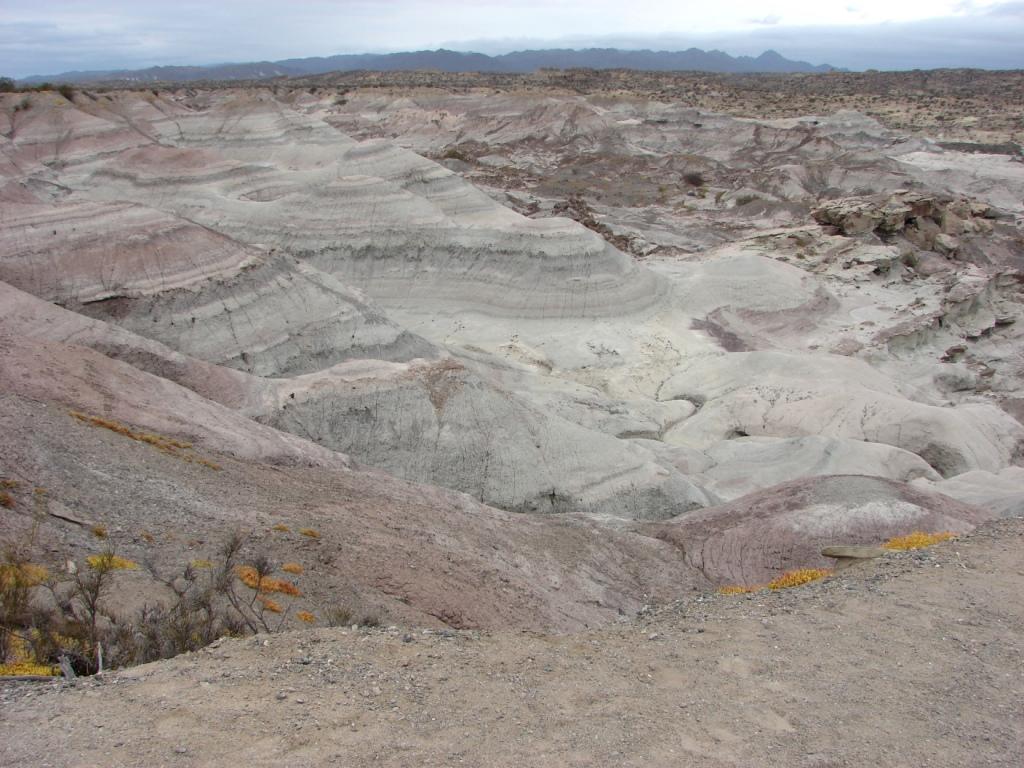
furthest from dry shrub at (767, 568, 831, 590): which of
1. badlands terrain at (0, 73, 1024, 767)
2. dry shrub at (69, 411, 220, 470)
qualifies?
dry shrub at (69, 411, 220, 470)

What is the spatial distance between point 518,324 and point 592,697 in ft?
76.5

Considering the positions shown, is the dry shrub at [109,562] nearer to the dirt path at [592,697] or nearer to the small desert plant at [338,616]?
the dirt path at [592,697]

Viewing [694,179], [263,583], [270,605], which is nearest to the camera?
[270,605]

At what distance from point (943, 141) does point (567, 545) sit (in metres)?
77.7

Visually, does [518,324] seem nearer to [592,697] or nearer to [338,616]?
[338,616]

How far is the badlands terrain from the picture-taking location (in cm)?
655

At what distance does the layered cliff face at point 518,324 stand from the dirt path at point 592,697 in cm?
303

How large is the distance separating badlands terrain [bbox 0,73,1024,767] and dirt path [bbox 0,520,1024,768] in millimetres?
38

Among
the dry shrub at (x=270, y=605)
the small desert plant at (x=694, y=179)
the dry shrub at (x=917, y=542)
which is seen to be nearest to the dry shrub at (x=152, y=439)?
the dry shrub at (x=270, y=605)

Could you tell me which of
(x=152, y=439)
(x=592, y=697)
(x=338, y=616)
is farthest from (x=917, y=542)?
(x=152, y=439)

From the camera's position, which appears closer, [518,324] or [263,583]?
[263,583]

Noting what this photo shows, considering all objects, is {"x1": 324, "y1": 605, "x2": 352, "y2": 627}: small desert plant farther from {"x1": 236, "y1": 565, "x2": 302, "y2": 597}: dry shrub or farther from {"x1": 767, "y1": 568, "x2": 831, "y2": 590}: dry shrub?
{"x1": 767, "y1": 568, "x2": 831, "y2": 590}: dry shrub

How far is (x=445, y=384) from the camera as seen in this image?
18.0 metres

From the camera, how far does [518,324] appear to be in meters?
29.6
